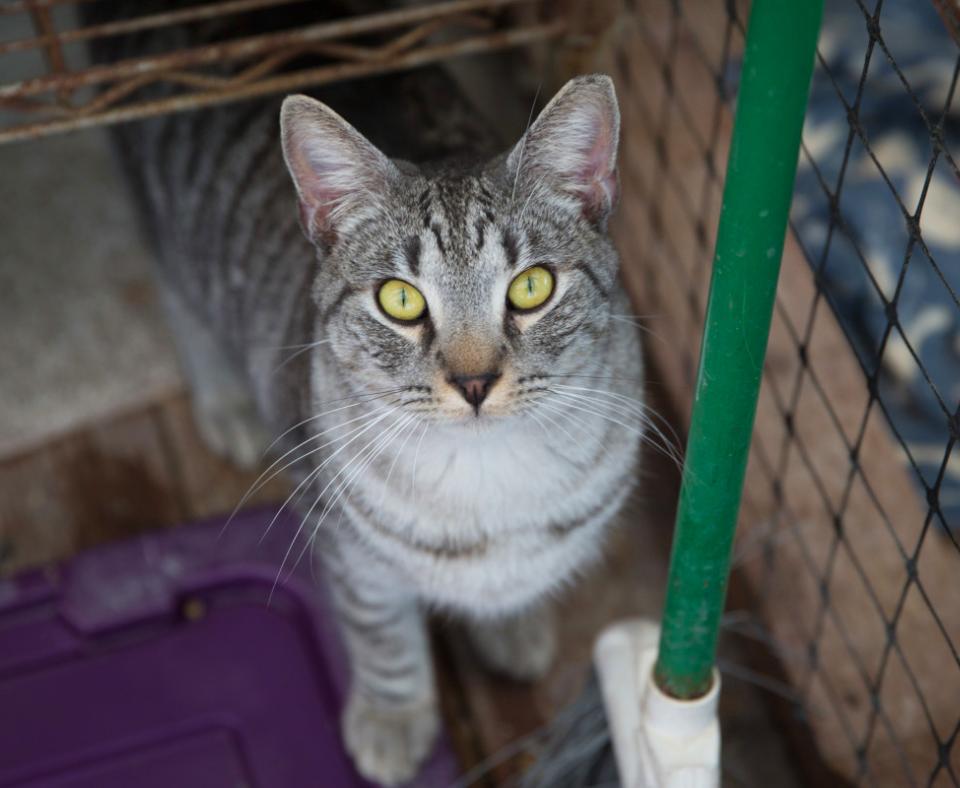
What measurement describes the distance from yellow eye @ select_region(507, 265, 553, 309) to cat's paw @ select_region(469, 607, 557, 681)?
624mm

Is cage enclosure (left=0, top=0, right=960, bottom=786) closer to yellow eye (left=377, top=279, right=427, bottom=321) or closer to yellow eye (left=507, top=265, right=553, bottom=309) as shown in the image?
yellow eye (left=507, top=265, right=553, bottom=309)

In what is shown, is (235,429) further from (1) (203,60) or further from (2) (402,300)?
(2) (402,300)

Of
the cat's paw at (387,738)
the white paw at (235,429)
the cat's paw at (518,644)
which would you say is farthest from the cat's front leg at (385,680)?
the white paw at (235,429)

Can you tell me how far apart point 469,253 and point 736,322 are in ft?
0.97

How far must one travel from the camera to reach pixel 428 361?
109 cm

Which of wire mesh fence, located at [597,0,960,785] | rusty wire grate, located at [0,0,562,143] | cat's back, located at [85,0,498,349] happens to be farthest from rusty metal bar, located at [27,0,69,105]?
wire mesh fence, located at [597,0,960,785]

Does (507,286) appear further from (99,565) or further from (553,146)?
(99,565)

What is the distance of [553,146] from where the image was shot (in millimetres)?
1103

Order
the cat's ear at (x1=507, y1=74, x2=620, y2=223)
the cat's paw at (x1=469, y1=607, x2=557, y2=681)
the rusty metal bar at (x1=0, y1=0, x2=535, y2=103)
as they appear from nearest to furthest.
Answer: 1. the cat's ear at (x1=507, y1=74, x2=620, y2=223)
2. the rusty metal bar at (x1=0, y1=0, x2=535, y2=103)
3. the cat's paw at (x1=469, y1=607, x2=557, y2=681)

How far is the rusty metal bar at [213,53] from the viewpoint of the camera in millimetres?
1309

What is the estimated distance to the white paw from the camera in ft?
6.27

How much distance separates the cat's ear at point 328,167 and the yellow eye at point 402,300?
0.29ft

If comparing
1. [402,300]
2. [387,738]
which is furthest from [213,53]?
[387,738]

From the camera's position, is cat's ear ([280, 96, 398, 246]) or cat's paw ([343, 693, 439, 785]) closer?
cat's ear ([280, 96, 398, 246])
